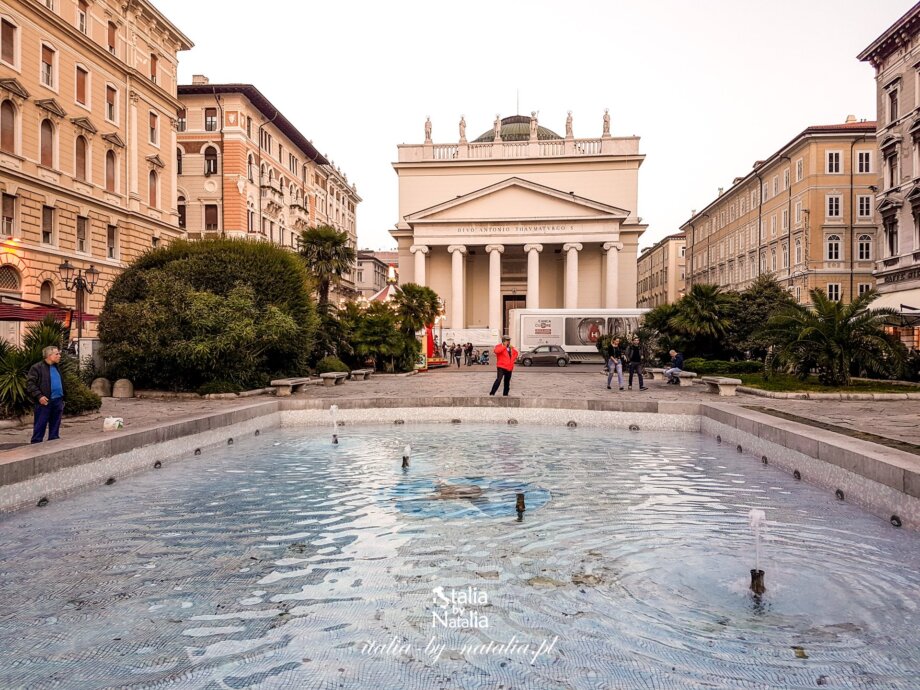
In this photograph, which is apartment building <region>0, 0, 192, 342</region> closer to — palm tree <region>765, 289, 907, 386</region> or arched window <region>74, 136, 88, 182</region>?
arched window <region>74, 136, 88, 182</region>

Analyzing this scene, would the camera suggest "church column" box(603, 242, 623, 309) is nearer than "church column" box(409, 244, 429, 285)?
→ Yes

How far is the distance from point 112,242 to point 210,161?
16356 mm

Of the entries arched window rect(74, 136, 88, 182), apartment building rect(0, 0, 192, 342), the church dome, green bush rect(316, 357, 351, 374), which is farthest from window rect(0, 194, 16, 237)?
the church dome

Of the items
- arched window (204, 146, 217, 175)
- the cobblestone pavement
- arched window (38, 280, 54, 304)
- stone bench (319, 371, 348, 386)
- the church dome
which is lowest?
the cobblestone pavement

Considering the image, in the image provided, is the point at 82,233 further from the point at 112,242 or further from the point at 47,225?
the point at 47,225

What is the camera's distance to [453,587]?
4863mm

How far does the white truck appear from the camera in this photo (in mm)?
41000

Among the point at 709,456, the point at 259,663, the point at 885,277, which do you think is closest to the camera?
the point at 259,663

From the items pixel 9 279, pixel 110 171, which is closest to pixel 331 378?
pixel 9 279

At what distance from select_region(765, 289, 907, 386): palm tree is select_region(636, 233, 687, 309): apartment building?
237ft

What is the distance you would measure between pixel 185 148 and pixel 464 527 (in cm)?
4936

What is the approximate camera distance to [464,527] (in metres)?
6.44

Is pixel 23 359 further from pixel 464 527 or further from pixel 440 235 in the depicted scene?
pixel 440 235

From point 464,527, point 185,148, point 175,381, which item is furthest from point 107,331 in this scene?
point 185,148
